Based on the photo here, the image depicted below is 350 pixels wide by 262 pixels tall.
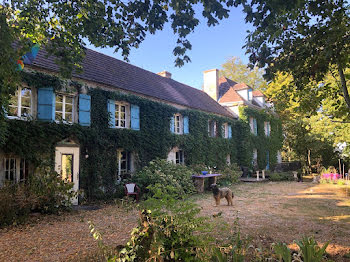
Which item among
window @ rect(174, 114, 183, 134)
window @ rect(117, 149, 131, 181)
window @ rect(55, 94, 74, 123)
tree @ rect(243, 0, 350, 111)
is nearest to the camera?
tree @ rect(243, 0, 350, 111)

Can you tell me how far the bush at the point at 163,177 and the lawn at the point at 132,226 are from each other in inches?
76.3

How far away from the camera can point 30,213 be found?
786 cm

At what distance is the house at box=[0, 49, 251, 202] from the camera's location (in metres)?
9.18

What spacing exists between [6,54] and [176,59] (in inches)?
116

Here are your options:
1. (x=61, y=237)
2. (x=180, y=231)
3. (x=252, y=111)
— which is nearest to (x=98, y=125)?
(x=61, y=237)

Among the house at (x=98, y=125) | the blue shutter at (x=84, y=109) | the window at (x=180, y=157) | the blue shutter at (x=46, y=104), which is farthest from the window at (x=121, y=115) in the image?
the window at (x=180, y=157)

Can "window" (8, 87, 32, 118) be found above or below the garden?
above

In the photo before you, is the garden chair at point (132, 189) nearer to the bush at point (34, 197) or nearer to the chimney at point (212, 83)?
the bush at point (34, 197)

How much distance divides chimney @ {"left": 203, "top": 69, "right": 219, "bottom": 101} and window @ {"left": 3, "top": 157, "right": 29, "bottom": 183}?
18047 millimetres

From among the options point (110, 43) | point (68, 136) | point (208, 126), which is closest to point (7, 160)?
point (68, 136)

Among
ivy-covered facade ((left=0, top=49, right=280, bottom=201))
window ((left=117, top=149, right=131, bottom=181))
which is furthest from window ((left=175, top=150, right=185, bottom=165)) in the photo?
window ((left=117, top=149, right=131, bottom=181))

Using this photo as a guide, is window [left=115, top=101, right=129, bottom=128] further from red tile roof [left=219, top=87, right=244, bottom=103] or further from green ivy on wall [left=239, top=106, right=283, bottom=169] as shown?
red tile roof [left=219, top=87, right=244, bottom=103]

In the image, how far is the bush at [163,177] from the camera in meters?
11.6

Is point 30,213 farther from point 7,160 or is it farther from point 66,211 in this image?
point 7,160
